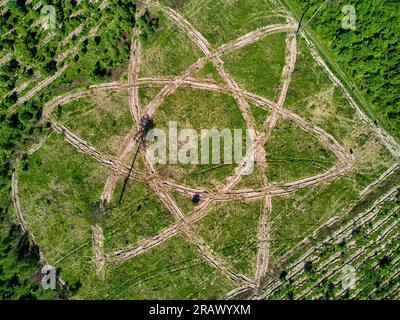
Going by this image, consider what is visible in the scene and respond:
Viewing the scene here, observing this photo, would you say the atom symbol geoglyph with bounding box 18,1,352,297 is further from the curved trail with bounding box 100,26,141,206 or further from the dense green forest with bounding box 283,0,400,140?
the dense green forest with bounding box 283,0,400,140

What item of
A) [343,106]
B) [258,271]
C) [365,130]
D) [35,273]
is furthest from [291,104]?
[35,273]

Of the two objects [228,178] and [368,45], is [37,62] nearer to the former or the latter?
[228,178]

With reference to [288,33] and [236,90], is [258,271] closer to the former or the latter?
[236,90]

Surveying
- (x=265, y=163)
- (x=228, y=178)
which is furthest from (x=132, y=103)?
(x=265, y=163)

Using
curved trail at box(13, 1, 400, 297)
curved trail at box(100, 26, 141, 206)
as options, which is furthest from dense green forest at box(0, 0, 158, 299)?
curved trail at box(13, 1, 400, 297)

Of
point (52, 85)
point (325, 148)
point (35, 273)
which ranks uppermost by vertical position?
point (52, 85)

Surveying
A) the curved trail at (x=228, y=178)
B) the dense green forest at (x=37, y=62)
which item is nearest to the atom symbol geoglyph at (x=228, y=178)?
the curved trail at (x=228, y=178)
